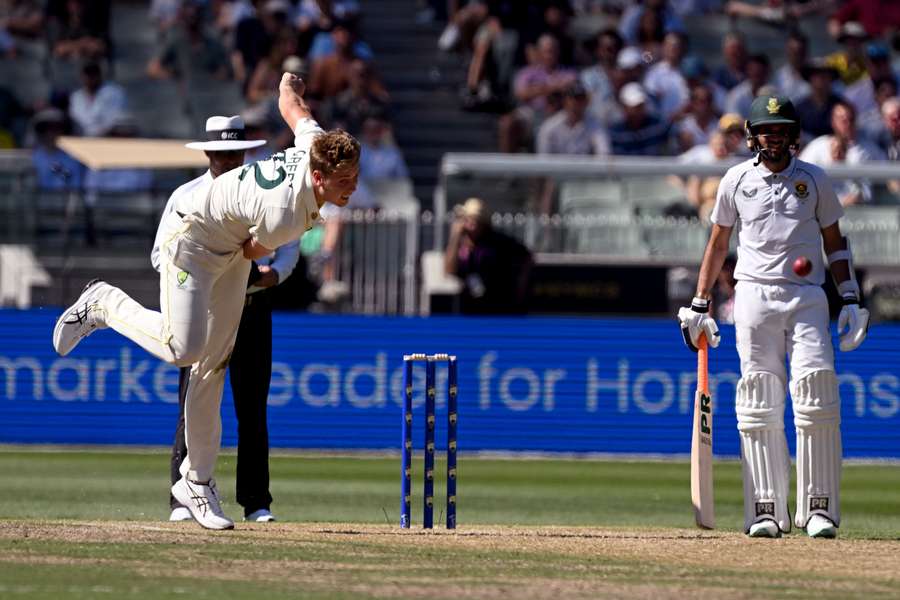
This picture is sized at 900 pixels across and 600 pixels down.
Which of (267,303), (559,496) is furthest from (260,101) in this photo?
(267,303)

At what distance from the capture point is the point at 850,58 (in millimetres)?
22734

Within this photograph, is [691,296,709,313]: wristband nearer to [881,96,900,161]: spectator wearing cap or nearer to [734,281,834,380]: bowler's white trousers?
[734,281,834,380]: bowler's white trousers

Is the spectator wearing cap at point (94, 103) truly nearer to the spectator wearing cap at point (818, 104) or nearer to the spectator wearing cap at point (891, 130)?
the spectator wearing cap at point (818, 104)

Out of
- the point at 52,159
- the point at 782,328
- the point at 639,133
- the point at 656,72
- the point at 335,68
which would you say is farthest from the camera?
the point at 656,72

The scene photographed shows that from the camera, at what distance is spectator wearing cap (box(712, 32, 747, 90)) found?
22.6 meters

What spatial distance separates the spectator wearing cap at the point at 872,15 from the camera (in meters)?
23.8

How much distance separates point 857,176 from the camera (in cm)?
1762

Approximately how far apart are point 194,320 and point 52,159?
1153cm

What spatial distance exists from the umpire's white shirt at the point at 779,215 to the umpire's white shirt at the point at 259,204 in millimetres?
2297

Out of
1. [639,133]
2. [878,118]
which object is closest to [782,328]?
[639,133]

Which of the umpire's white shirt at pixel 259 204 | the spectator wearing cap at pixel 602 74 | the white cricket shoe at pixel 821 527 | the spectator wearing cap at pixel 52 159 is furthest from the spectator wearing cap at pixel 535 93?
the umpire's white shirt at pixel 259 204

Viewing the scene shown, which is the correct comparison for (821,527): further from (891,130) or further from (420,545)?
(891,130)

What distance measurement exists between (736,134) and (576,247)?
1903mm

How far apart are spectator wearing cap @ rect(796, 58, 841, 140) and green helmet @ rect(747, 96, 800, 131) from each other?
37.2 feet
